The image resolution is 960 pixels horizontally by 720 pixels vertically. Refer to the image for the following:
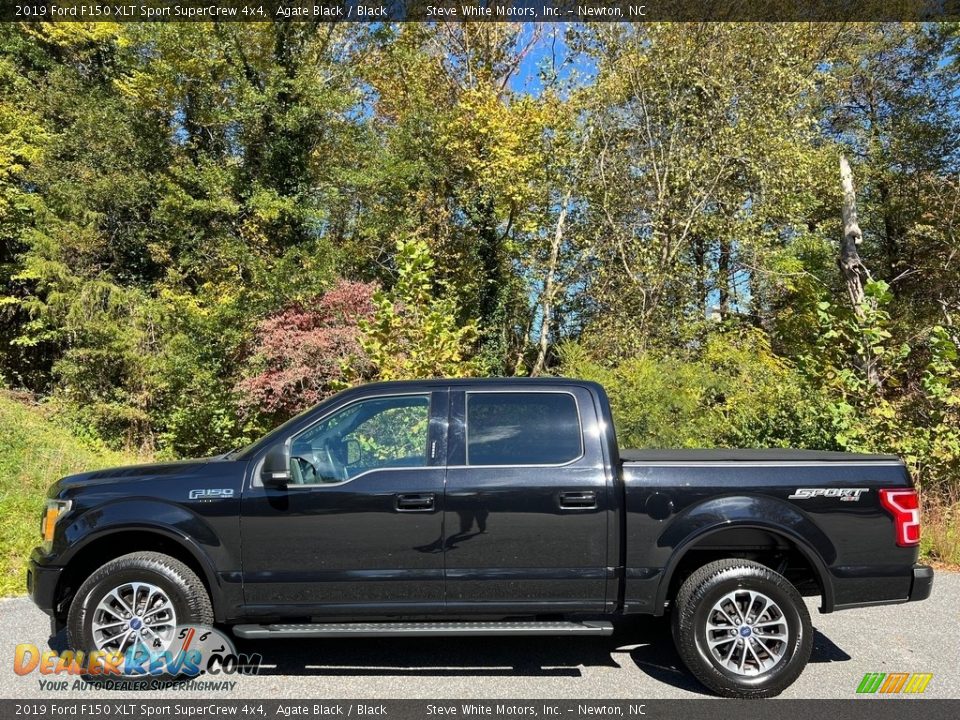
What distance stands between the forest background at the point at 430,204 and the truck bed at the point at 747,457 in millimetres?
7027

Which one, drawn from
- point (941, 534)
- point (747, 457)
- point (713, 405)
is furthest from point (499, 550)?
point (713, 405)

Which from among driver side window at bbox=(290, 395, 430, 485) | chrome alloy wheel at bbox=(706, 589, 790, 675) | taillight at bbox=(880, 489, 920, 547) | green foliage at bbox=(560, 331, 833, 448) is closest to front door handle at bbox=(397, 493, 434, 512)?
driver side window at bbox=(290, 395, 430, 485)

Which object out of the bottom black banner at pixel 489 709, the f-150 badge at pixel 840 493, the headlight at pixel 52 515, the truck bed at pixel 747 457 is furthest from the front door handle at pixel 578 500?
the headlight at pixel 52 515

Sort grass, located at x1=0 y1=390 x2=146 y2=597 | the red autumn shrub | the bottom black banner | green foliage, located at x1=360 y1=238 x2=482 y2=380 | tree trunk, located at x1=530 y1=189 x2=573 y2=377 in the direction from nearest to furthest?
the bottom black banner
grass, located at x1=0 y1=390 x2=146 y2=597
green foliage, located at x1=360 y1=238 x2=482 y2=380
the red autumn shrub
tree trunk, located at x1=530 y1=189 x2=573 y2=377

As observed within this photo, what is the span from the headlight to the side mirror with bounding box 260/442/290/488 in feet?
4.33

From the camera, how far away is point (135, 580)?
461 cm

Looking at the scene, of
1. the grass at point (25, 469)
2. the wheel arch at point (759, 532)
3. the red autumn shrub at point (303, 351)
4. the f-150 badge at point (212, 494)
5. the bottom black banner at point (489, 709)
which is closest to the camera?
the bottom black banner at point (489, 709)

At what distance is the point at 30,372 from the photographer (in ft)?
73.9

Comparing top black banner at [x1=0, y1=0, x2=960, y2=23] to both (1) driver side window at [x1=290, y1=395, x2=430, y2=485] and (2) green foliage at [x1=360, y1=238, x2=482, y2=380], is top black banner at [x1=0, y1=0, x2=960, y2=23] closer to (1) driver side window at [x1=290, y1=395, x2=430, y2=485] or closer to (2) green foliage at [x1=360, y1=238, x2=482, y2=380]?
(2) green foliage at [x1=360, y1=238, x2=482, y2=380]

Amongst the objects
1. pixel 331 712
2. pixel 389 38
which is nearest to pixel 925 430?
pixel 331 712

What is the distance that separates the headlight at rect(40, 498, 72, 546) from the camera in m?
4.76

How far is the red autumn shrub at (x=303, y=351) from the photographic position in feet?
50.9

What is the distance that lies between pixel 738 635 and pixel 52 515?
14.3 feet

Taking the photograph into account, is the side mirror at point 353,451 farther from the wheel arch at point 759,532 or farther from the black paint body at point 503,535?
the wheel arch at point 759,532
